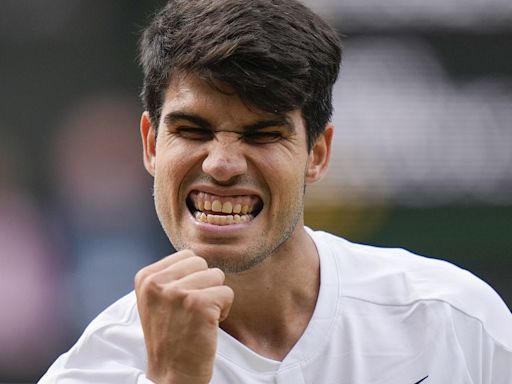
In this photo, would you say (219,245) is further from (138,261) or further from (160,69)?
(138,261)

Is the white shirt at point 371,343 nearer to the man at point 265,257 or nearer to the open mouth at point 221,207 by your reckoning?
the man at point 265,257

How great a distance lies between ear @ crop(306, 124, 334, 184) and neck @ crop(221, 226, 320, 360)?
16 centimetres

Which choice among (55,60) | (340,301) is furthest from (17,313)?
(340,301)

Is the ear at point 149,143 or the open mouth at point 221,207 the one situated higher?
the ear at point 149,143

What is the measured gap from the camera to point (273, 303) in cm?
318

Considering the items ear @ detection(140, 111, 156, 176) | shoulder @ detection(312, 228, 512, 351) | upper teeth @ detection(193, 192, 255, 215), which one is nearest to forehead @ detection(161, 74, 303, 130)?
upper teeth @ detection(193, 192, 255, 215)

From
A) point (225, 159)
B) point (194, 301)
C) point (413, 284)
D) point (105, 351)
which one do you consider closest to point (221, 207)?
point (225, 159)

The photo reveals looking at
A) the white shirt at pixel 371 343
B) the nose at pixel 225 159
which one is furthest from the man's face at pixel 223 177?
the white shirt at pixel 371 343

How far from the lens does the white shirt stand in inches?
118

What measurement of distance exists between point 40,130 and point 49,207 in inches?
16.8

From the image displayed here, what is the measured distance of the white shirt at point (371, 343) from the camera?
9.83ft

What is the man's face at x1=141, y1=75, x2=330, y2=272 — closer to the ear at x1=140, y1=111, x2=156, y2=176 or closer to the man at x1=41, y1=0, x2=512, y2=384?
the man at x1=41, y1=0, x2=512, y2=384

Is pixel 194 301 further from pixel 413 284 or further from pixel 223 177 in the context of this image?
pixel 413 284

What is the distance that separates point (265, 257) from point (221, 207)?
7.2 inches
